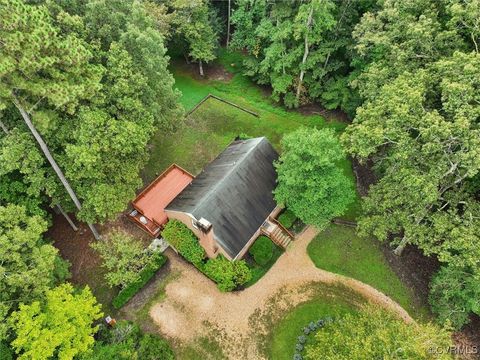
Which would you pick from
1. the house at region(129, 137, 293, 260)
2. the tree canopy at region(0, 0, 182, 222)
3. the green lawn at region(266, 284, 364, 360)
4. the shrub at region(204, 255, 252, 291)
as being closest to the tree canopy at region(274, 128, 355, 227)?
the house at region(129, 137, 293, 260)

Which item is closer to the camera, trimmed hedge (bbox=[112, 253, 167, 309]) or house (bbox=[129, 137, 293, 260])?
house (bbox=[129, 137, 293, 260])

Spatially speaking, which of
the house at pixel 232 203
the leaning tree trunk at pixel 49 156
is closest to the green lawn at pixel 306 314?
the house at pixel 232 203

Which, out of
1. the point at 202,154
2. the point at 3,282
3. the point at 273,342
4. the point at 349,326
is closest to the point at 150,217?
the point at 202,154

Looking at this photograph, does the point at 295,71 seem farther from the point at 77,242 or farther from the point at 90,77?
the point at 77,242

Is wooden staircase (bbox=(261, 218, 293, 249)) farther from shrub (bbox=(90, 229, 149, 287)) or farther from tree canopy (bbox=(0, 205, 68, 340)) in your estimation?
tree canopy (bbox=(0, 205, 68, 340))

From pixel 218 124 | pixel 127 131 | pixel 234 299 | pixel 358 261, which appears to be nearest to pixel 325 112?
pixel 218 124

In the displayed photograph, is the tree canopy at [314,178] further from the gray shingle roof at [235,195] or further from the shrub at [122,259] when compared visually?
the shrub at [122,259]
